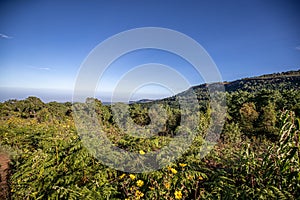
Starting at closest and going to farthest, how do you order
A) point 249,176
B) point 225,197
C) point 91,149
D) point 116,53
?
point 225,197 → point 249,176 → point 91,149 → point 116,53

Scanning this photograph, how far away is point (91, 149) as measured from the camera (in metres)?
2.84

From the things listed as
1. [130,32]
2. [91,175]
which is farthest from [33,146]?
[130,32]

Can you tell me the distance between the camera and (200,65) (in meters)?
4.13

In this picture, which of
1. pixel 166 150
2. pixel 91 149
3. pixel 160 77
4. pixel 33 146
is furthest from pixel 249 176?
pixel 33 146

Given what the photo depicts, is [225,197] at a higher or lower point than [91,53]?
lower

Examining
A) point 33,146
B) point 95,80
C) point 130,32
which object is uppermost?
point 130,32

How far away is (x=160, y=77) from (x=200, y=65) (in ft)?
3.90

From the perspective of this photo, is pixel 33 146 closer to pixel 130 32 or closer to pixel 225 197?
pixel 130 32

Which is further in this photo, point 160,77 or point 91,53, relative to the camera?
point 160,77

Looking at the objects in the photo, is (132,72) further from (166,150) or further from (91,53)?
(166,150)

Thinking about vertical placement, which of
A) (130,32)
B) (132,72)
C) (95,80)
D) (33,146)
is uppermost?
(130,32)

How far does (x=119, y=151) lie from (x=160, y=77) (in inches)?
99.6

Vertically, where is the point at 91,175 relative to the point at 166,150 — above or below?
below

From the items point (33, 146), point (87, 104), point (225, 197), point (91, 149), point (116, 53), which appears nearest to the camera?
point (225, 197)
